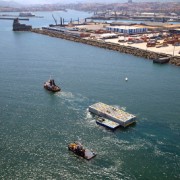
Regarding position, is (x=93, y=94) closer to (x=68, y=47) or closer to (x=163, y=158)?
(x=163, y=158)

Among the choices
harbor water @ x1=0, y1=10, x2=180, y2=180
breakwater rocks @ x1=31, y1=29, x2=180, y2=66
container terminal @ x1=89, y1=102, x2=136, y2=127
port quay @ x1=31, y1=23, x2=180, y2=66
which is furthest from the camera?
port quay @ x1=31, y1=23, x2=180, y2=66

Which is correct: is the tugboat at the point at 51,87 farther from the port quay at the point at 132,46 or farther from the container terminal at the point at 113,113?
the port quay at the point at 132,46

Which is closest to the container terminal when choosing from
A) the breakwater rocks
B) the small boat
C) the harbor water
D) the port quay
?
the small boat

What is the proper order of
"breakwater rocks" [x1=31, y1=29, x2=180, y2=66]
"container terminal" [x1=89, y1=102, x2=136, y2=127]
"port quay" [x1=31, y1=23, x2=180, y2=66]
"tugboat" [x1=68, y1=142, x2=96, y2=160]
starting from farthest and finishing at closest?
"port quay" [x1=31, y1=23, x2=180, y2=66]
"breakwater rocks" [x1=31, y1=29, x2=180, y2=66]
"container terminal" [x1=89, y1=102, x2=136, y2=127]
"tugboat" [x1=68, y1=142, x2=96, y2=160]

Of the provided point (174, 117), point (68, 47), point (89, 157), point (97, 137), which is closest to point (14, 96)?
point (97, 137)

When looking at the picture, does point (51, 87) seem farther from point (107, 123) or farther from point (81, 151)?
point (81, 151)

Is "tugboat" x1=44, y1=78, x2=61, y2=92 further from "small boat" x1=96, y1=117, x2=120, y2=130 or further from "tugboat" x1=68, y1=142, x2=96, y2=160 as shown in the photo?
"tugboat" x1=68, y1=142, x2=96, y2=160

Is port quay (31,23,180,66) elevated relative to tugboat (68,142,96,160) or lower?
elevated
